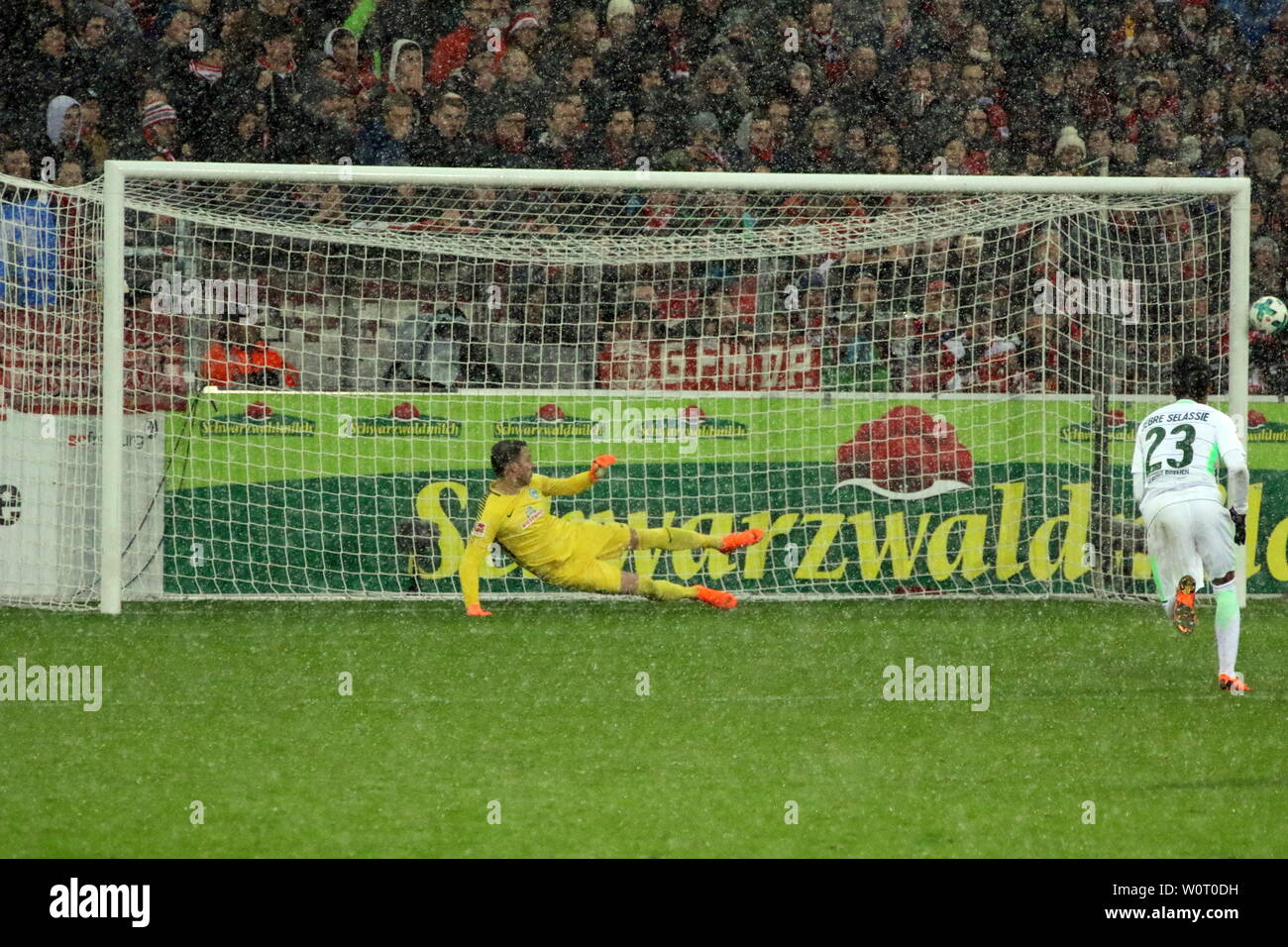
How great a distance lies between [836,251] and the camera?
41.8ft

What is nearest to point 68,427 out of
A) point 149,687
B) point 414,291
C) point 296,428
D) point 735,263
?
point 296,428

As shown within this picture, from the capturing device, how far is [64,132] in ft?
40.9

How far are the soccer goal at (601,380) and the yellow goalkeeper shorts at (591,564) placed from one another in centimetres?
127

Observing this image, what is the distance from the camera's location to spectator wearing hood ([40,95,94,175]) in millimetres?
12453

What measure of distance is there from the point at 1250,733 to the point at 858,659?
8.24 feet

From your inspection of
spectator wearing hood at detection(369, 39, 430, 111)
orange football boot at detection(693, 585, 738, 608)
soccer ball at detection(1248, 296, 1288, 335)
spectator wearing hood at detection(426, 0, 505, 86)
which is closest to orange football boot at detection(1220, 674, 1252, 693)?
orange football boot at detection(693, 585, 738, 608)

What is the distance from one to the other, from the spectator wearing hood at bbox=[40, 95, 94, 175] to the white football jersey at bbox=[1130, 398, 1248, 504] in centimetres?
788

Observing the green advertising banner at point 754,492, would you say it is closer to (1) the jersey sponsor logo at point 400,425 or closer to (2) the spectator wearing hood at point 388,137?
(1) the jersey sponsor logo at point 400,425

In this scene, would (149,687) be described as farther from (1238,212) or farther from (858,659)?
(1238,212)

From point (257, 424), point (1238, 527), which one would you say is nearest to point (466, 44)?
point (257, 424)

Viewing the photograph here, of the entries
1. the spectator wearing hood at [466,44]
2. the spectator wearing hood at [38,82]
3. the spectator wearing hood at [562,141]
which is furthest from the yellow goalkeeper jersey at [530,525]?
the spectator wearing hood at [38,82]

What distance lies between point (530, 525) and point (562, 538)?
0.74ft

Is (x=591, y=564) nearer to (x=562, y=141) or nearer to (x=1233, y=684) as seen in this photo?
(x=562, y=141)

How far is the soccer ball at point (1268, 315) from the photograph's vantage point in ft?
35.1
